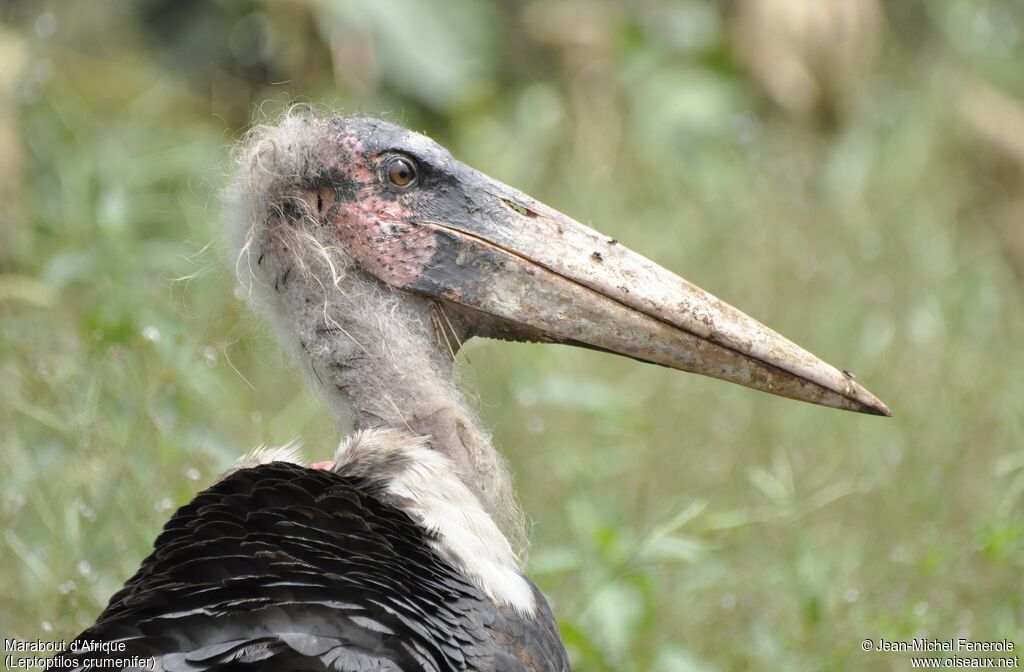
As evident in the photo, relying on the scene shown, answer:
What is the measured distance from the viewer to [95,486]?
3.14 m

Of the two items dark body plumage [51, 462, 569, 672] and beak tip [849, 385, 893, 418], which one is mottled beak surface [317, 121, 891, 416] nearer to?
beak tip [849, 385, 893, 418]

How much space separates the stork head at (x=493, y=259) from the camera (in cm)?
254

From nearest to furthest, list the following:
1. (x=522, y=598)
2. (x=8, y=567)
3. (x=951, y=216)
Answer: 1. (x=522, y=598)
2. (x=8, y=567)
3. (x=951, y=216)

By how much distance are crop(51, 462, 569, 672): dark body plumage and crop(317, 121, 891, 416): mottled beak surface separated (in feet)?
1.65

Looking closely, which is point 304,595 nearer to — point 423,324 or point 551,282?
point 423,324

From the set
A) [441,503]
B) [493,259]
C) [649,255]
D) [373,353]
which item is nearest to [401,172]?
[493,259]

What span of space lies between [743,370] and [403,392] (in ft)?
2.27

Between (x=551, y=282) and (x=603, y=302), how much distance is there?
0.37 feet

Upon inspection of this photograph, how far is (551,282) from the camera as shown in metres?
2.55

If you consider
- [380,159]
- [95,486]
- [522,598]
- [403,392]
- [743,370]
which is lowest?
[95,486]

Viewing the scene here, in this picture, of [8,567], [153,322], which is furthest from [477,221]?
[8,567]

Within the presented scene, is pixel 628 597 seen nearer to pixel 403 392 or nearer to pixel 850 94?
pixel 403 392

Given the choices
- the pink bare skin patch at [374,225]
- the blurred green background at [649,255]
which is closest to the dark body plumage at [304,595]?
the pink bare skin patch at [374,225]

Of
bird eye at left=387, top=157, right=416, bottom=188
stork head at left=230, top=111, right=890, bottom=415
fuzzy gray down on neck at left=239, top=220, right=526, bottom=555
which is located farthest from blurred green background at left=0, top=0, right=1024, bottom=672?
bird eye at left=387, top=157, right=416, bottom=188
